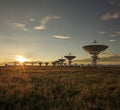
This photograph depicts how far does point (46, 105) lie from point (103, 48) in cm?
6499

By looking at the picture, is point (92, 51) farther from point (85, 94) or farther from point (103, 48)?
point (85, 94)

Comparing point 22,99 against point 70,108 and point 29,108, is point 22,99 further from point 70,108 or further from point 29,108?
point 70,108

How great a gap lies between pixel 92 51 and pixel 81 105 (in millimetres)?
69568

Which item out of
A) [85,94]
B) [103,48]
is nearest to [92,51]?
[103,48]

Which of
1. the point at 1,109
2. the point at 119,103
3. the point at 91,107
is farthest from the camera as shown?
the point at 119,103

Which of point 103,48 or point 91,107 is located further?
point 103,48

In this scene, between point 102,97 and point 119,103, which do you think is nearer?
point 119,103

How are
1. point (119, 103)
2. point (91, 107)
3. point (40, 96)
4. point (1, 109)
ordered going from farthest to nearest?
point (40, 96) < point (119, 103) < point (91, 107) < point (1, 109)

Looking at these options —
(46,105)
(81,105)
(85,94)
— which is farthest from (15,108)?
(85,94)

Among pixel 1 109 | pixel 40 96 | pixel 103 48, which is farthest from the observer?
pixel 103 48

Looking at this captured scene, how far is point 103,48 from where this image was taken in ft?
237

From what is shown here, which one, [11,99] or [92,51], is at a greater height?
[92,51]

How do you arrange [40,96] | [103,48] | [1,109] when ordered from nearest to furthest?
[1,109]
[40,96]
[103,48]

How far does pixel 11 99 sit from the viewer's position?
35.1 ft
